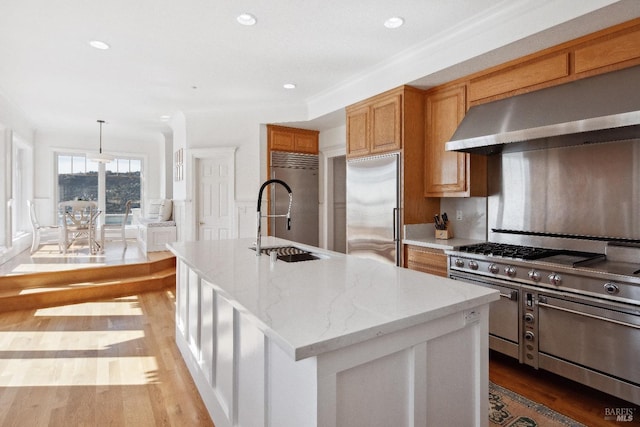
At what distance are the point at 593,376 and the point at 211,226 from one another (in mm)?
5156

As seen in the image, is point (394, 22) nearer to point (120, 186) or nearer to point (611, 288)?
point (611, 288)

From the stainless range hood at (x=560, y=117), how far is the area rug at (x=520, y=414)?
1.77 metres

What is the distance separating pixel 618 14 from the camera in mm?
2264

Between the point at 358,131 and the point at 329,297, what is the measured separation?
3193 millimetres

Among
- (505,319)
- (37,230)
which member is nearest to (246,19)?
(505,319)

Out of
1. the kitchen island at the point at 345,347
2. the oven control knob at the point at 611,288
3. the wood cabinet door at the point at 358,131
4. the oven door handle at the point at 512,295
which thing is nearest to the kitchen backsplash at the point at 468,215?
the oven door handle at the point at 512,295

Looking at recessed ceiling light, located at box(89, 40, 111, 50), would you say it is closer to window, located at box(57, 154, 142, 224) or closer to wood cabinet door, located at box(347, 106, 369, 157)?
wood cabinet door, located at box(347, 106, 369, 157)

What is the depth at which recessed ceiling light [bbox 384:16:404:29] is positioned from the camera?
2871mm

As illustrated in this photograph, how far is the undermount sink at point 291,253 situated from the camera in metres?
2.61

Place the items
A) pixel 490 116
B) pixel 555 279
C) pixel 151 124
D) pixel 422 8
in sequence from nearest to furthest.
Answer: pixel 555 279, pixel 422 8, pixel 490 116, pixel 151 124

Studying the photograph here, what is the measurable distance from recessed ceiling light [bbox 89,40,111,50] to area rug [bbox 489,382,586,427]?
4351 millimetres

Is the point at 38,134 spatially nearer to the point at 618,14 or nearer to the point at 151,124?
the point at 151,124

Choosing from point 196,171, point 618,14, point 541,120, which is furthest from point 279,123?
point 618,14
